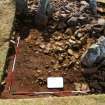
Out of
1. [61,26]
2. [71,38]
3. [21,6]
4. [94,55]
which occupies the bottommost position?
[94,55]

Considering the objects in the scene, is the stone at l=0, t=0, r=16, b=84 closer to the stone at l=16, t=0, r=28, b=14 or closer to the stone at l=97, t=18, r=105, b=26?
the stone at l=16, t=0, r=28, b=14

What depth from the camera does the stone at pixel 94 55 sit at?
4.57 m

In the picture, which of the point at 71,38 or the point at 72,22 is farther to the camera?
the point at 72,22

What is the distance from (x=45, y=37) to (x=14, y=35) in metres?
0.48

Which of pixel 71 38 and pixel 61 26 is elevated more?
pixel 61 26

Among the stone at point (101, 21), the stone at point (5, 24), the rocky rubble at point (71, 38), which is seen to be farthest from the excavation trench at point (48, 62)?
the stone at point (101, 21)

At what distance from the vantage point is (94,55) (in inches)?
181

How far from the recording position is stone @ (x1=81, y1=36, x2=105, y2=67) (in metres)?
4.57

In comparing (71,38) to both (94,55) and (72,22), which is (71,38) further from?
(94,55)

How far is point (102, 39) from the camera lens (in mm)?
4719

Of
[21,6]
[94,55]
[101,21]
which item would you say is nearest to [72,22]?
[101,21]

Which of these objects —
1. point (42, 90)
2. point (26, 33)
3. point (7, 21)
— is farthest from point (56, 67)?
point (7, 21)

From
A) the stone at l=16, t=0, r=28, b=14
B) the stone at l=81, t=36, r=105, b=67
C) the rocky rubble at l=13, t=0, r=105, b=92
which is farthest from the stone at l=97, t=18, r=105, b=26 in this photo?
the stone at l=16, t=0, r=28, b=14

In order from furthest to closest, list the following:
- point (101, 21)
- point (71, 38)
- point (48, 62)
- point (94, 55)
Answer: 1. point (101, 21)
2. point (71, 38)
3. point (48, 62)
4. point (94, 55)
